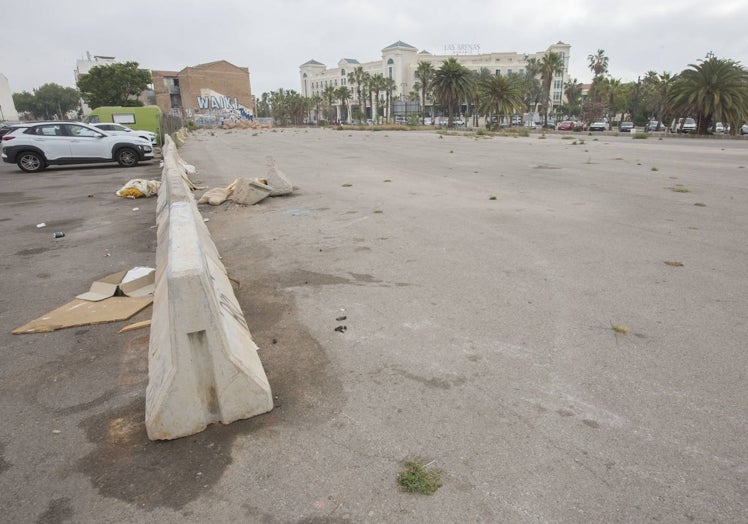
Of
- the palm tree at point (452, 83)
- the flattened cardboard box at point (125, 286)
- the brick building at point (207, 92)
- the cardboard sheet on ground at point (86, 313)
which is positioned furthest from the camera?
the brick building at point (207, 92)

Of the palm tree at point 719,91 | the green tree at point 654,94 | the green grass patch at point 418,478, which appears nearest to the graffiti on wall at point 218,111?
the green tree at point 654,94

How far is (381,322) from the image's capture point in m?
4.55

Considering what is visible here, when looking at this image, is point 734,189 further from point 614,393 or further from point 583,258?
point 614,393

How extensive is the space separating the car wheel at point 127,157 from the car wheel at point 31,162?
2.65m

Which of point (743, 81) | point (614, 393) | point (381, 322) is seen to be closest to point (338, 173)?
point (381, 322)

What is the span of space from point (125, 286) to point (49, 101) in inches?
6214

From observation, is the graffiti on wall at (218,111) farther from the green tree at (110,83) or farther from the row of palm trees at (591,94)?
the green tree at (110,83)

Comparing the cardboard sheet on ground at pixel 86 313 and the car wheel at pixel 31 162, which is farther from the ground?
the car wheel at pixel 31 162

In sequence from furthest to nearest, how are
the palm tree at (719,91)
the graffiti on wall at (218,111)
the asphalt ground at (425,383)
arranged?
1. the graffiti on wall at (218,111)
2. the palm tree at (719,91)
3. the asphalt ground at (425,383)

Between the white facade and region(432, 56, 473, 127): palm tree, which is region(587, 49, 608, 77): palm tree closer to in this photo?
region(432, 56, 473, 127): palm tree

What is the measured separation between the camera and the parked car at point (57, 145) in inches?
691

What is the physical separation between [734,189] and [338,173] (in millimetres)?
10930

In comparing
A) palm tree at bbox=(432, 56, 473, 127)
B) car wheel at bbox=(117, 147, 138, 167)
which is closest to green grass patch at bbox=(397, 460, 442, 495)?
car wheel at bbox=(117, 147, 138, 167)

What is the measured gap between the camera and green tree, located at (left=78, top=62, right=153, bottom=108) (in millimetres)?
68875
